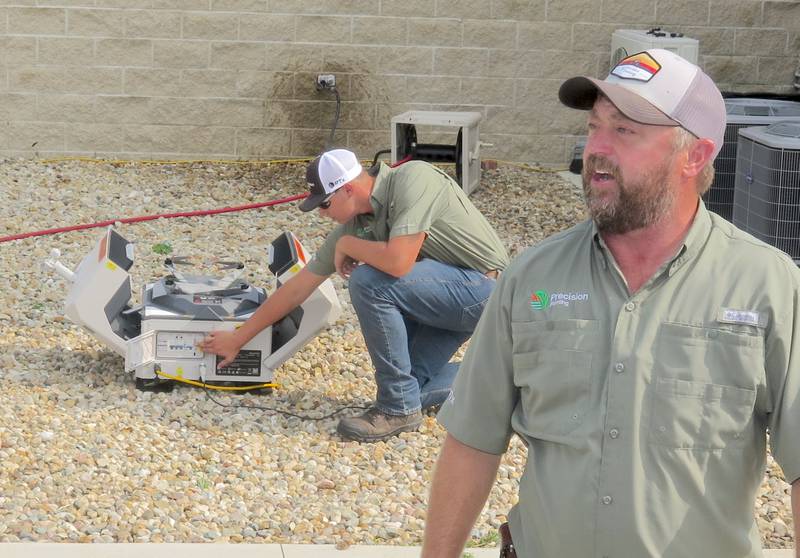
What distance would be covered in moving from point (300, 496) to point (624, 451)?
249cm

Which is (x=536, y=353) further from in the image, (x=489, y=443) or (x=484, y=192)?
(x=484, y=192)

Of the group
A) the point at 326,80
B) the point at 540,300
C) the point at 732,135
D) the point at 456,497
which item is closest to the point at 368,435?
the point at 456,497

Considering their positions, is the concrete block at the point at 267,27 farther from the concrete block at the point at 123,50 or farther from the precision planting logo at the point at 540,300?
the precision planting logo at the point at 540,300

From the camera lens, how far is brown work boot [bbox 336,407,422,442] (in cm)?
504

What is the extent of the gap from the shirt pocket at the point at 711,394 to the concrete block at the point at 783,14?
27.7 feet

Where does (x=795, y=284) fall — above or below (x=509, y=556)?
above

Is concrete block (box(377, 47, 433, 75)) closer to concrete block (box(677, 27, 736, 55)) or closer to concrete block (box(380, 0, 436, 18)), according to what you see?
concrete block (box(380, 0, 436, 18))

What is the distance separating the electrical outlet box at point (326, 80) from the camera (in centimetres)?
984

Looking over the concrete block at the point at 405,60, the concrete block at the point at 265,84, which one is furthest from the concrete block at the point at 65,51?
the concrete block at the point at 405,60

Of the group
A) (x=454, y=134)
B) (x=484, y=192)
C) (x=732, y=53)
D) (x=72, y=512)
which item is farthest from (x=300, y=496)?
(x=732, y=53)

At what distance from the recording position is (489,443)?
2447mm

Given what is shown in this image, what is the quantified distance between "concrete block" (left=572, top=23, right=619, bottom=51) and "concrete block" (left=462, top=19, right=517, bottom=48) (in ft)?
1.60

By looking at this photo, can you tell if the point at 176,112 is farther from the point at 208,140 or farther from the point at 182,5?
the point at 182,5

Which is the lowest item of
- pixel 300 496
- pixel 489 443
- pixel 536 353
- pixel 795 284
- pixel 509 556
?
pixel 300 496
